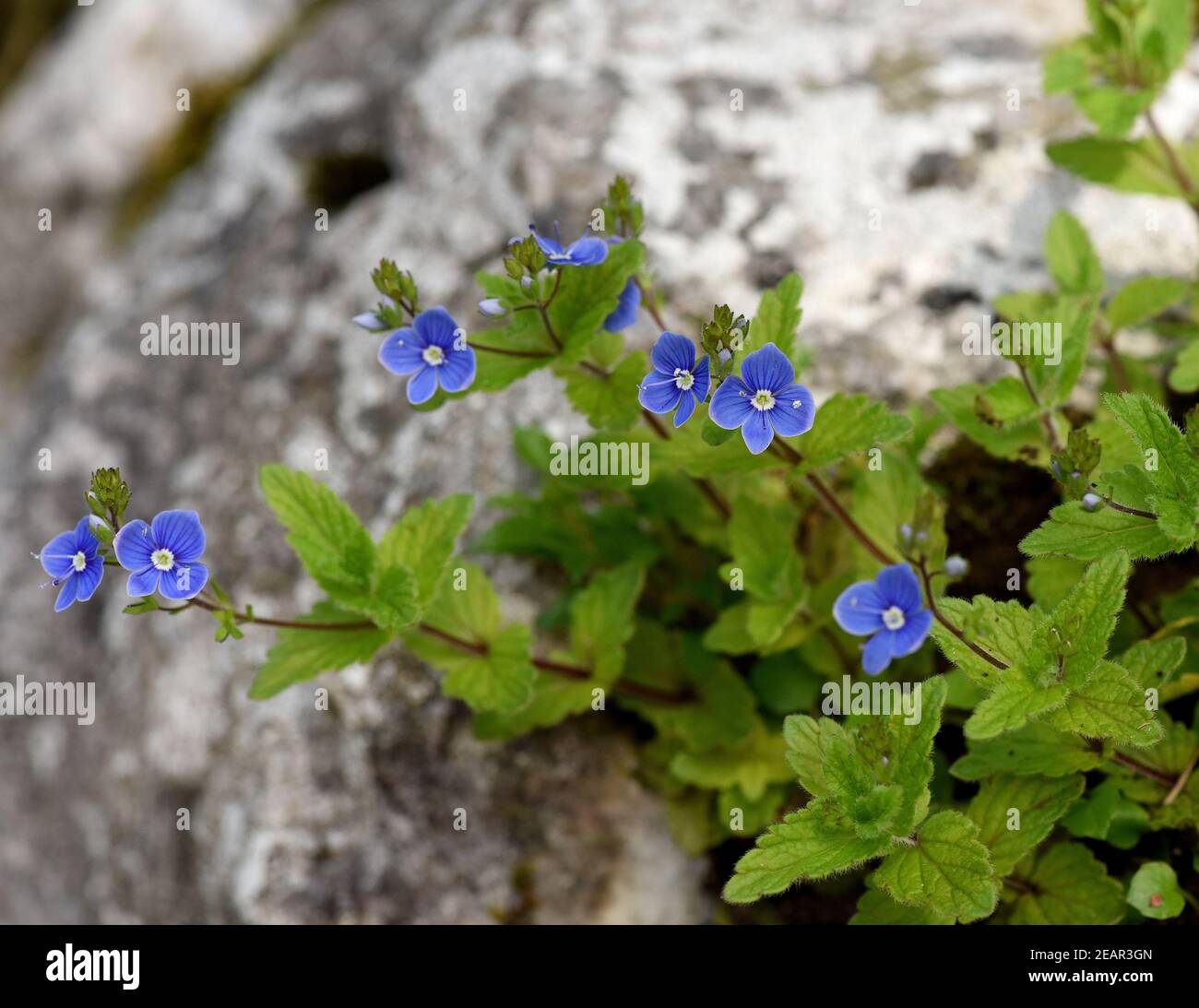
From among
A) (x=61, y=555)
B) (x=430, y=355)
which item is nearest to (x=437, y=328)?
(x=430, y=355)

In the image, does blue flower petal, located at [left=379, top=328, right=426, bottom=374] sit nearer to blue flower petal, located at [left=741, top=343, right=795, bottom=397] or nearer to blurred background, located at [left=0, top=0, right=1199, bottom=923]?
blue flower petal, located at [left=741, top=343, right=795, bottom=397]

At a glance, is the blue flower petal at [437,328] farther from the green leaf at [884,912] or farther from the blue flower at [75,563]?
the green leaf at [884,912]

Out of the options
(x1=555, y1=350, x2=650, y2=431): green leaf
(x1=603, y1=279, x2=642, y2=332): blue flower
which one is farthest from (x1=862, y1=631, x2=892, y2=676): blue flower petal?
(x1=603, y1=279, x2=642, y2=332): blue flower

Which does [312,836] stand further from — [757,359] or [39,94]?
[39,94]

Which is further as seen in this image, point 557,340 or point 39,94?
point 39,94

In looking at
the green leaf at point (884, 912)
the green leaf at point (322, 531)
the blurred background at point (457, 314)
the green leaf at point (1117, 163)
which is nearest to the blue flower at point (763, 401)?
the green leaf at point (322, 531)
